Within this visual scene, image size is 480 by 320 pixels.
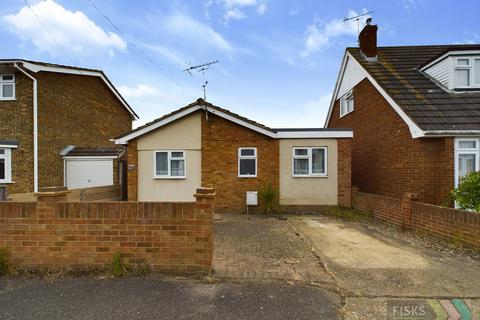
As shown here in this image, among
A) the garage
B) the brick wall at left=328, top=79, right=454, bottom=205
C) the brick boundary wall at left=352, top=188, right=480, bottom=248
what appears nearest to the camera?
the brick boundary wall at left=352, top=188, right=480, bottom=248

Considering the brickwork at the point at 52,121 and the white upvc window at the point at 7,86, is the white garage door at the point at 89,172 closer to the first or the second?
the brickwork at the point at 52,121

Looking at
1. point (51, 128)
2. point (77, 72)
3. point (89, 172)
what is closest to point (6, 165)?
point (51, 128)

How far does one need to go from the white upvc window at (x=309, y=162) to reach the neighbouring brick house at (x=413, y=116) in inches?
97.2

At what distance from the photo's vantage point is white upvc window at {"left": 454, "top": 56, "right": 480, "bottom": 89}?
1016cm

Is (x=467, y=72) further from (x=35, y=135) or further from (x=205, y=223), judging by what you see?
(x=35, y=135)

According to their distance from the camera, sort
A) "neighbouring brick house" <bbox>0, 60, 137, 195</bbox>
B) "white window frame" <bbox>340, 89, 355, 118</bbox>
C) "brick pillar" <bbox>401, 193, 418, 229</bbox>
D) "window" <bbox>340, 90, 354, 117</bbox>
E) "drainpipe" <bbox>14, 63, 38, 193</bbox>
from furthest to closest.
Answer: "window" <bbox>340, 90, 354, 117</bbox>
"white window frame" <bbox>340, 89, 355, 118</bbox>
"drainpipe" <bbox>14, 63, 38, 193</bbox>
"neighbouring brick house" <bbox>0, 60, 137, 195</bbox>
"brick pillar" <bbox>401, 193, 418, 229</bbox>

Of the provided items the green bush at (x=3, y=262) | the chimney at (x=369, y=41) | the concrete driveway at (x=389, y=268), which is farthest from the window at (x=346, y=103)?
the green bush at (x=3, y=262)

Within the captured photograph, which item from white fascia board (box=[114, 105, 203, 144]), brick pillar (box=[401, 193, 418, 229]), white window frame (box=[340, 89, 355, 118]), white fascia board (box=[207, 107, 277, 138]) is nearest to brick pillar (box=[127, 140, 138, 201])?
white fascia board (box=[114, 105, 203, 144])

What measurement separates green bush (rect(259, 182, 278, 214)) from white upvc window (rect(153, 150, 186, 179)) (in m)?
2.99

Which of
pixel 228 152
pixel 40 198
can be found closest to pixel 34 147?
pixel 228 152

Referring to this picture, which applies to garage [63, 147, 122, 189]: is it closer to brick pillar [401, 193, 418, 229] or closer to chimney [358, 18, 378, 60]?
brick pillar [401, 193, 418, 229]

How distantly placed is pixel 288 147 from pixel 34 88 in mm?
11643

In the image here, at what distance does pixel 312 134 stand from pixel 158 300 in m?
8.21

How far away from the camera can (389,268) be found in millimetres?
4336
